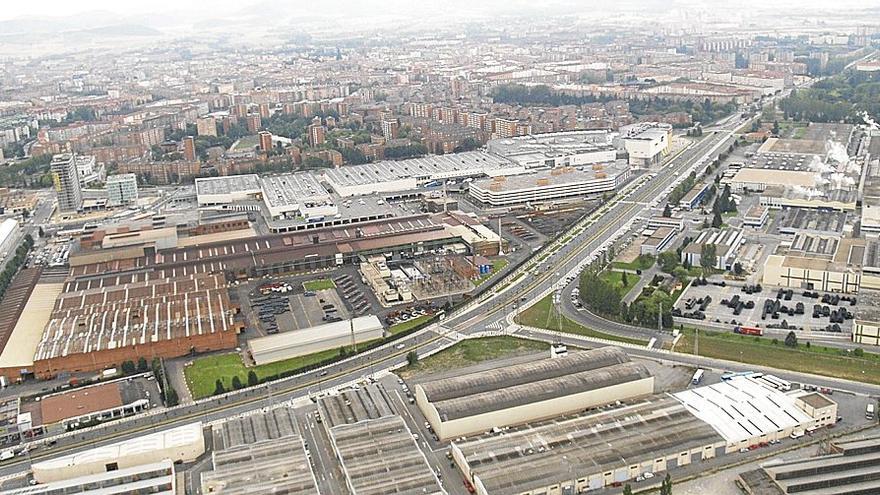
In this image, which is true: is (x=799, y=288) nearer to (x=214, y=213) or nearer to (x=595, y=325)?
(x=595, y=325)

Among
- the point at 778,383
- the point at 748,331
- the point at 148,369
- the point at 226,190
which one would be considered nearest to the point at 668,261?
the point at 748,331

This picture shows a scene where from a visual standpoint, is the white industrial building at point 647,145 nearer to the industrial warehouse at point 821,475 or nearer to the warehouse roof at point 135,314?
the warehouse roof at point 135,314

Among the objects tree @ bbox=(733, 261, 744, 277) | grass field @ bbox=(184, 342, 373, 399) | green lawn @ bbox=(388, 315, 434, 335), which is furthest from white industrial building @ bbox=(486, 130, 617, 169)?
grass field @ bbox=(184, 342, 373, 399)

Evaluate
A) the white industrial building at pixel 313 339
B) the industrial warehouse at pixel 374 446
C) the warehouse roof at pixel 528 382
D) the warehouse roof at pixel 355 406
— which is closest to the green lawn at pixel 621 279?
the warehouse roof at pixel 528 382

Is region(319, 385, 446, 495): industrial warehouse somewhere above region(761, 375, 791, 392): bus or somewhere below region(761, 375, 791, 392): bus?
above

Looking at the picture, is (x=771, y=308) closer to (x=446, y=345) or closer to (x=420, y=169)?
(x=446, y=345)

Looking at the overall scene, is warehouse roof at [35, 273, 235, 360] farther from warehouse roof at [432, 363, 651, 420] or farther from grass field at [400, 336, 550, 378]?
warehouse roof at [432, 363, 651, 420]

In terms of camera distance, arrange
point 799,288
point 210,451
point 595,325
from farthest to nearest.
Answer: point 799,288 < point 595,325 < point 210,451

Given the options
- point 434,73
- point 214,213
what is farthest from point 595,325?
point 434,73
